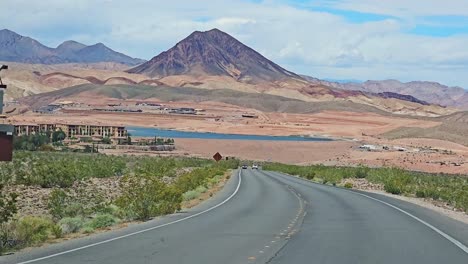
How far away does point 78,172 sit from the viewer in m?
51.9

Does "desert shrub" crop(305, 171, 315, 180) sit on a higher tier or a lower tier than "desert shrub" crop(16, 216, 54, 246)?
lower

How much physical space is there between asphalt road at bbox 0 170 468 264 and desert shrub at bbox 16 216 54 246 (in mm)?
663

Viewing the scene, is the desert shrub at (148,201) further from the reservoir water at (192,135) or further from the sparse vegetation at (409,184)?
the reservoir water at (192,135)

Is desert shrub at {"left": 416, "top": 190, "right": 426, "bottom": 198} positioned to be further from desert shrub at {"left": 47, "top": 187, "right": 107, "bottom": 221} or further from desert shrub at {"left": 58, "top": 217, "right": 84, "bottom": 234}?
desert shrub at {"left": 58, "top": 217, "right": 84, "bottom": 234}

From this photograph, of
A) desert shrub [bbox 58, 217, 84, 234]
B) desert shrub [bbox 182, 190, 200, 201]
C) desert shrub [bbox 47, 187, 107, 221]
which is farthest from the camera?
desert shrub [bbox 182, 190, 200, 201]

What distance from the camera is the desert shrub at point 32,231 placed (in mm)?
16916

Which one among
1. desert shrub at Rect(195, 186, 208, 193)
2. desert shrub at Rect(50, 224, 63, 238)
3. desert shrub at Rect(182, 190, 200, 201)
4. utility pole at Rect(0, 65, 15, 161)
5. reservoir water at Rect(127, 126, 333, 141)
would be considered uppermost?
utility pole at Rect(0, 65, 15, 161)

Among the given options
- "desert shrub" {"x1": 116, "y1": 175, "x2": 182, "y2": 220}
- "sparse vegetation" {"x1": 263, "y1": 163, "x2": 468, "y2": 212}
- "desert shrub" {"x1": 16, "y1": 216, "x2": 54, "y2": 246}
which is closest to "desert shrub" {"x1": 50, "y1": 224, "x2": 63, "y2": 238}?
"desert shrub" {"x1": 16, "y1": 216, "x2": 54, "y2": 246}

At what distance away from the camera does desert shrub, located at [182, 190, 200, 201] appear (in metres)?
35.3

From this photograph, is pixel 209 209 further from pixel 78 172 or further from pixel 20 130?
pixel 20 130

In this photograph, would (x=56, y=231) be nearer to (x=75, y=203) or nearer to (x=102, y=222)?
(x=102, y=222)

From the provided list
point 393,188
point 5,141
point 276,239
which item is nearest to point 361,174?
point 393,188

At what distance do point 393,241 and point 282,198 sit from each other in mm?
17852

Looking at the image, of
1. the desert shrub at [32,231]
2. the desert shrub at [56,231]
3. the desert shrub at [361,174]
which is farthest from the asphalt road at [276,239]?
the desert shrub at [361,174]
